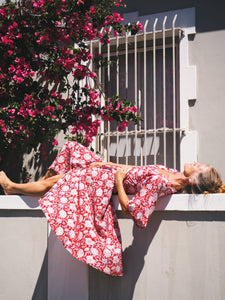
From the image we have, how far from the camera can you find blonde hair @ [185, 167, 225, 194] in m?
3.71

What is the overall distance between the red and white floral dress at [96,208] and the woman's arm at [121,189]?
52 mm

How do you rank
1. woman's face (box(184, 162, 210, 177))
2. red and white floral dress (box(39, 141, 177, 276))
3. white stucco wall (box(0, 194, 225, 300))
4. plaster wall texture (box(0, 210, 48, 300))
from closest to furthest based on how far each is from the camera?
white stucco wall (box(0, 194, 225, 300)), red and white floral dress (box(39, 141, 177, 276)), woman's face (box(184, 162, 210, 177)), plaster wall texture (box(0, 210, 48, 300))

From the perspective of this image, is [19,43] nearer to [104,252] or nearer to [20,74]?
[20,74]

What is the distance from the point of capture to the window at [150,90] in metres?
5.28

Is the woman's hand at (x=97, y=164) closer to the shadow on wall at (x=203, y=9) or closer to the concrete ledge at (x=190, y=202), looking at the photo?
the concrete ledge at (x=190, y=202)

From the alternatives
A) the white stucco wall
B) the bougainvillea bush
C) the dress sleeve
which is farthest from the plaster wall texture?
the bougainvillea bush

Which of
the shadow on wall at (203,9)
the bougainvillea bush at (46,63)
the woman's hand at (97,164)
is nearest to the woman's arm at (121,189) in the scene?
the woman's hand at (97,164)

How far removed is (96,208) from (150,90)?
7.20 feet

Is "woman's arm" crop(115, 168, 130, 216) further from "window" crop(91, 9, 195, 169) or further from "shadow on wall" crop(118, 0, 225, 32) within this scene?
"shadow on wall" crop(118, 0, 225, 32)

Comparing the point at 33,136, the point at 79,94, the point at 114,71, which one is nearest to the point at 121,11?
the point at 114,71

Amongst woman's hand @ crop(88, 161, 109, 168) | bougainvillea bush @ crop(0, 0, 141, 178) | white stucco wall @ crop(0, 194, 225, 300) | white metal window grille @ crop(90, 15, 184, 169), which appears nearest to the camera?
white stucco wall @ crop(0, 194, 225, 300)

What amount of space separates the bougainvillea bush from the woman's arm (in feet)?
3.61

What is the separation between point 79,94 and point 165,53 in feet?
4.00

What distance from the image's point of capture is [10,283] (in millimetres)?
4230
